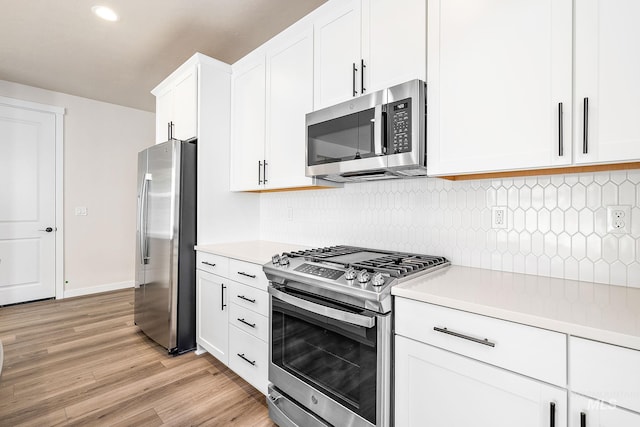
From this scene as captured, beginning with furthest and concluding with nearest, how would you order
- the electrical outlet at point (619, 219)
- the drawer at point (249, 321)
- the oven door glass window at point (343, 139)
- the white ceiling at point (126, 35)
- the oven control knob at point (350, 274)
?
1. the white ceiling at point (126, 35)
2. the drawer at point (249, 321)
3. the oven door glass window at point (343, 139)
4. the oven control knob at point (350, 274)
5. the electrical outlet at point (619, 219)

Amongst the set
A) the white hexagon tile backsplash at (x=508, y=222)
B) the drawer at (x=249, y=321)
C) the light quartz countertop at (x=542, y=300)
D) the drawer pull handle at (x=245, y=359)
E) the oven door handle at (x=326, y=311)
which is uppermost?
the white hexagon tile backsplash at (x=508, y=222)

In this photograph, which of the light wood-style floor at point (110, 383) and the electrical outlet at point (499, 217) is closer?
the electrical outlet at point (499, 217)

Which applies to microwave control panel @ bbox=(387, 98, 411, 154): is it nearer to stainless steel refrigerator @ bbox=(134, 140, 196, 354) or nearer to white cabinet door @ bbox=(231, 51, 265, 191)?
white cabinet door @ bbox=(231, 51, 265, 191)

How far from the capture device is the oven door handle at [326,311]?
52.2 inches

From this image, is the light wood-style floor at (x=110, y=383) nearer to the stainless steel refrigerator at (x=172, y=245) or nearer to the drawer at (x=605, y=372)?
the stainless steel refrigerator at (x=172, y=245)

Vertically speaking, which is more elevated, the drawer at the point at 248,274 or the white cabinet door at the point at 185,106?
the white cabinet door at the point at 185,106

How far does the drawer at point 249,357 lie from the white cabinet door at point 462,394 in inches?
37.7

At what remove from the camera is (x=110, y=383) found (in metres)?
2.24

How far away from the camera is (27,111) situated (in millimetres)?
4000

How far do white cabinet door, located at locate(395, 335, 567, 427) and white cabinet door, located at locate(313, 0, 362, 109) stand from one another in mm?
1409

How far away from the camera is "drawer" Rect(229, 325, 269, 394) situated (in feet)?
6.50

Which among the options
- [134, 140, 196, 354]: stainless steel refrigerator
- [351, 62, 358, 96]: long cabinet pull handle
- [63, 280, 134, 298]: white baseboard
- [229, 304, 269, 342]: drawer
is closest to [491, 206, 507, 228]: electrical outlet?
[351, 62, 358, 96]: long cabinet pull handle

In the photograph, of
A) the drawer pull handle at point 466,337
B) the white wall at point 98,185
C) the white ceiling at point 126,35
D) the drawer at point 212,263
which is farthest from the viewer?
the white wall at point 98,185

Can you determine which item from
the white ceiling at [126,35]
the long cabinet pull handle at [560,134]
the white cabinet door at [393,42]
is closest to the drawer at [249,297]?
the white cabinet door at [393,42]
